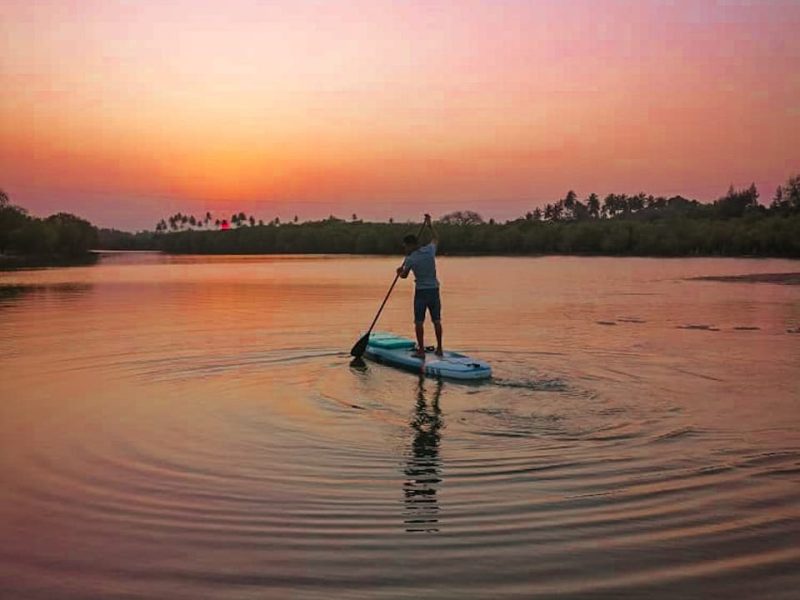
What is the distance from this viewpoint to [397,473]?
7086 mm

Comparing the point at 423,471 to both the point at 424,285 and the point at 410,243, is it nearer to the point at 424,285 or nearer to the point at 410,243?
the point at 424,285

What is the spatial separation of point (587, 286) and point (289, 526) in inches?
1352

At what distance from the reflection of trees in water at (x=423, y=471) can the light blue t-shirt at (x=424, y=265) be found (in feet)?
12.0

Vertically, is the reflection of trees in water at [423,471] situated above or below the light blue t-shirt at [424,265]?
below

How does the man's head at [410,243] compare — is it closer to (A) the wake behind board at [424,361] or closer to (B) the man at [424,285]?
(B) the man at [424,285]

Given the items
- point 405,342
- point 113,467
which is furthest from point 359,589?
point 405,342

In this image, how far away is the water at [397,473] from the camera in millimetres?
4859

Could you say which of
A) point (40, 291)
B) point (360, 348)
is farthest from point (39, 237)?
point (360, 348)

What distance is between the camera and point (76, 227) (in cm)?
11006

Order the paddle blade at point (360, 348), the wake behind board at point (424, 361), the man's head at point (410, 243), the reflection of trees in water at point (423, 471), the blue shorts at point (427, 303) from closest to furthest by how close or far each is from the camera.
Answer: the reflection of trees in water at point (423, 471) < the wake behind board at point (424, 361) < the blue shorts at point (427, 303) < the man's head at point (410, 243) < the paddle blade at point (360, 348)

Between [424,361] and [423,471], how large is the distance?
Result: 5.91m

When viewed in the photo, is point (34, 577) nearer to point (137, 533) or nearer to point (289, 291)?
point (137, 533)

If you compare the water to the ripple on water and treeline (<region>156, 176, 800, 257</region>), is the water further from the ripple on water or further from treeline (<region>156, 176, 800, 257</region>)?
treeline (<region>156, 176, 800, 257</region>)

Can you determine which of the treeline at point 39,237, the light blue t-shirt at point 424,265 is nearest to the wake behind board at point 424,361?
the light blue t-shirt at point 424,265
